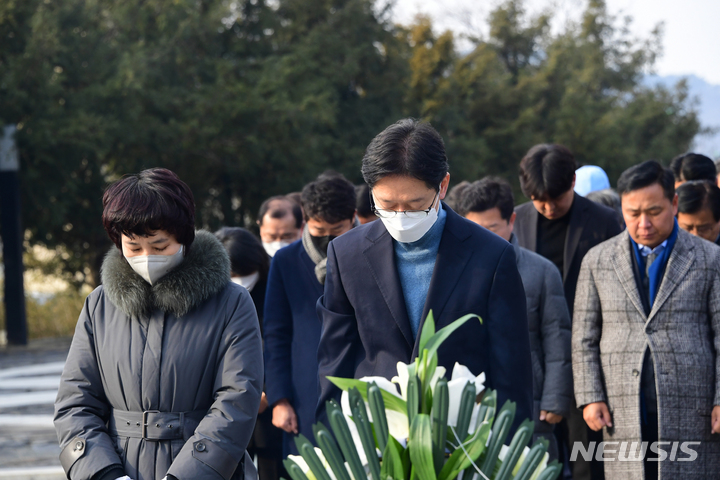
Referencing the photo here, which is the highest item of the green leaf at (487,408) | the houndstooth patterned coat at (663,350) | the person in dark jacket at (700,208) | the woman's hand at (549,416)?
the person in dark jacket at (700,208)

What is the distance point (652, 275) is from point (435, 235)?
66.4 inches

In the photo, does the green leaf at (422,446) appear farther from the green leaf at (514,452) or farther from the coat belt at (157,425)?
the coat belt at (157,425)

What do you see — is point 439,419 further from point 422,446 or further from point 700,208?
point 700,208

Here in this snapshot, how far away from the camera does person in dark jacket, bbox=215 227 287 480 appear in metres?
4.68

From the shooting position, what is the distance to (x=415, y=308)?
2.82 metres

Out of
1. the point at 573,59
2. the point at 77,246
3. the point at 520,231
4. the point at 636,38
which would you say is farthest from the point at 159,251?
the point at 636,38

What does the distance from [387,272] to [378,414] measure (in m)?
1.37

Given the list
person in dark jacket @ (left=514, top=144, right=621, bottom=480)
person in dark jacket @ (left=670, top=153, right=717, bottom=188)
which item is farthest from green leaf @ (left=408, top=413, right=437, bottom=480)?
person in dark jacket @ (left=670, top=153, right=717, bottom=188)

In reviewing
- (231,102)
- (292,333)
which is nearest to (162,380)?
(292,333)

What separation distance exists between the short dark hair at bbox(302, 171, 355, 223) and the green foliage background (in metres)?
10.5

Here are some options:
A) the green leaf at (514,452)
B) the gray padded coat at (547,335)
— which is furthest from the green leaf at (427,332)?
the gray padded coat at (547,335)

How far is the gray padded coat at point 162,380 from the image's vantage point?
108 inches

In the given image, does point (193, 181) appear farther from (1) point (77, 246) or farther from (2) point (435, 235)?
(2) point (435, 235)

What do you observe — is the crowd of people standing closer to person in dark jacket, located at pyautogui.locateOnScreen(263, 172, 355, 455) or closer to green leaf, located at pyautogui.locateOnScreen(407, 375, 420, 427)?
person in dark jacket, located at pyautogui.locateOnScreen(263, 172, 355, 455)
